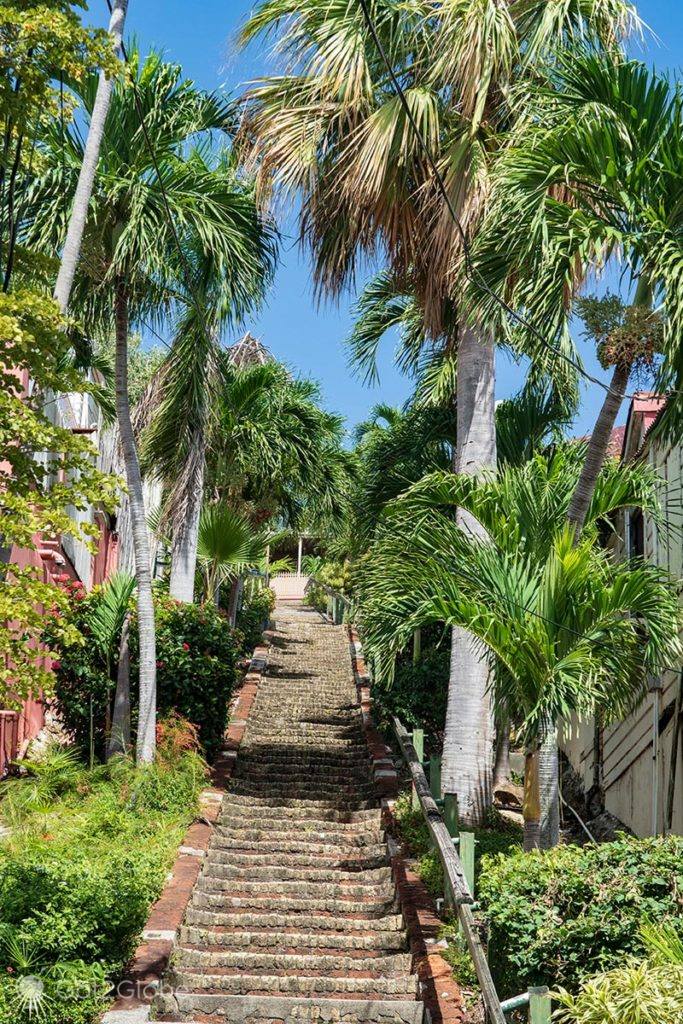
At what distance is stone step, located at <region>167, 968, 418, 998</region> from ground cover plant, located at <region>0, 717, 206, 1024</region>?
23.1 inches

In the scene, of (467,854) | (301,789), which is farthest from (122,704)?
(467,854)

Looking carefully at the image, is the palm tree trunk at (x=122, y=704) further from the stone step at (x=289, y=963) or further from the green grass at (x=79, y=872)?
the stone step at (x=289, y=963)

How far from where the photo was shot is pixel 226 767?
14547mm

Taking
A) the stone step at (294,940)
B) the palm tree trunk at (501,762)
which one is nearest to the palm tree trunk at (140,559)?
the stone step at (294,940)

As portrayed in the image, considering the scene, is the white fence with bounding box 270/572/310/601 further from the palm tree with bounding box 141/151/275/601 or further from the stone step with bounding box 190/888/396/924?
the stone step with bounding box 190/888/396/924

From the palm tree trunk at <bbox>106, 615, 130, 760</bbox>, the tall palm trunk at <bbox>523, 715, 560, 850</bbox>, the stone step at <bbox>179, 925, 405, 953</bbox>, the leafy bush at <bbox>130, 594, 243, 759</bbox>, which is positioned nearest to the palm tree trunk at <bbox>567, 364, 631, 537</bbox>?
the tall palm trunk at <bbox>523, 715, 560, 850</bbox>

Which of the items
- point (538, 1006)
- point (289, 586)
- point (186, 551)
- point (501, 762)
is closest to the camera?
point (538, 1006)

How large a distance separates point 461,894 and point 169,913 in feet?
8.75

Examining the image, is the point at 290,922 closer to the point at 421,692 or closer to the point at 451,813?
the point at 451,813

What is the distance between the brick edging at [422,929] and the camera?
7.69 meters

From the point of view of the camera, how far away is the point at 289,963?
9000mm

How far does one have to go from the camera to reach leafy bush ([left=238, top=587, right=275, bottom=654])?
24.7m

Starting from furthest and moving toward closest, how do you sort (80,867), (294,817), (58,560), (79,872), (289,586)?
(289,586), (58,560), (294,817), (80,867), (79,872)

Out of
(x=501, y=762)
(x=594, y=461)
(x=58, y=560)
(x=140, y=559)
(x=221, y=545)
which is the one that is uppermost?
(x=594, y=461)
